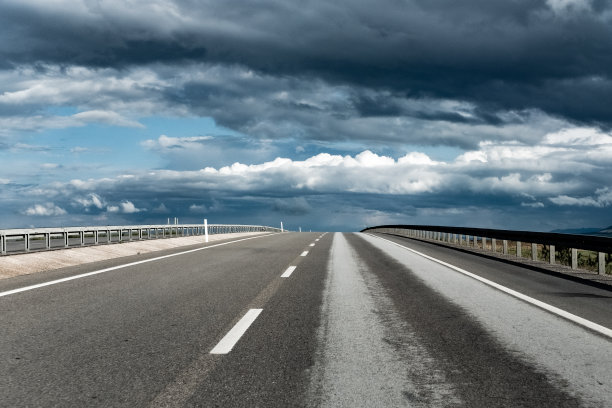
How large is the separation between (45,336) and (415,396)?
401 centimetres

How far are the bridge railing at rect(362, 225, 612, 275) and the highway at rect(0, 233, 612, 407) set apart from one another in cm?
285

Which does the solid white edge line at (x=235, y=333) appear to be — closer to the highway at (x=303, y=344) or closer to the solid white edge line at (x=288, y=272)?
the highway at (x=303, y=344)

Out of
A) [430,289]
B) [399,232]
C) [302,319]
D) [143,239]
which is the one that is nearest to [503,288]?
[430,289]

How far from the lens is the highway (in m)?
4.04

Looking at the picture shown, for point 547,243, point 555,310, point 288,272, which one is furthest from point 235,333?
point 547,243

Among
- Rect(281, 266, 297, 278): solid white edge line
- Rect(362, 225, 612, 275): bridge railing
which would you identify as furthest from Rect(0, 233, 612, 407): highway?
Rect(362, 225, 612, 275): bridge railing

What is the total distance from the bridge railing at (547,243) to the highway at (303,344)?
112 inches

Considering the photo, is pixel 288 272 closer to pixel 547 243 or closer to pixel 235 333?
pixel 235 333

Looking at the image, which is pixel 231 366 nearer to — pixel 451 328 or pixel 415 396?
pixel 415 396

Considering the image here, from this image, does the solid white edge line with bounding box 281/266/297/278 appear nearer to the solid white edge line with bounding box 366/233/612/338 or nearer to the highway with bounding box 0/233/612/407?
the highway with bounding box 0/233/612/407

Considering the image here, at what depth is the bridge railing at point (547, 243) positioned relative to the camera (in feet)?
41.5

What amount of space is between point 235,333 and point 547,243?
11897mm

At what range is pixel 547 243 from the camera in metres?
15.3

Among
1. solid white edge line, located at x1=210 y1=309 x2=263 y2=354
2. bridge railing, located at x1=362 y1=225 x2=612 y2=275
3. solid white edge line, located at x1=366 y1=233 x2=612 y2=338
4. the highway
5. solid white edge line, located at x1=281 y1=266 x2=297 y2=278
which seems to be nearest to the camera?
the highway
